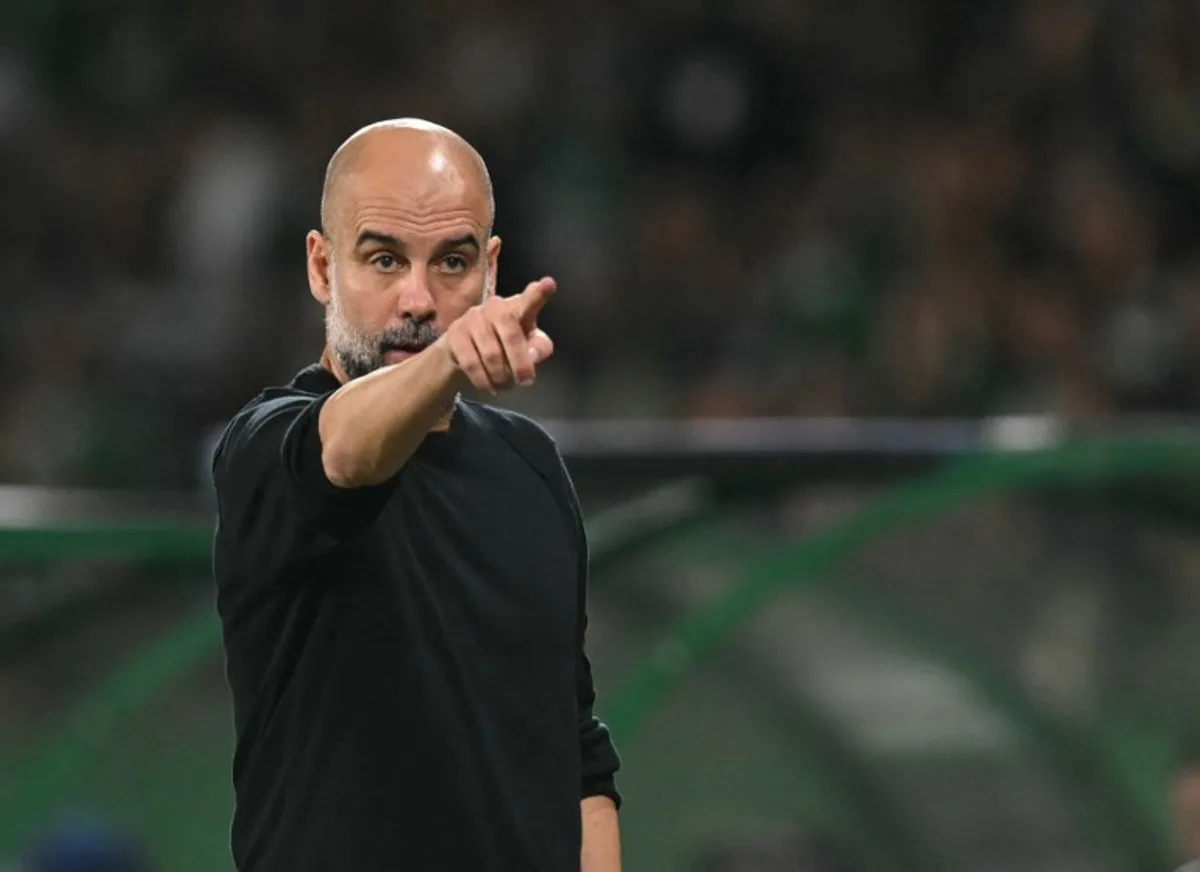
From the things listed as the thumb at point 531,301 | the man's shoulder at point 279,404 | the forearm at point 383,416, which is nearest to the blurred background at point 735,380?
the man's shoulder at point 279,404

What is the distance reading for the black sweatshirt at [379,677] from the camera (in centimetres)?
258

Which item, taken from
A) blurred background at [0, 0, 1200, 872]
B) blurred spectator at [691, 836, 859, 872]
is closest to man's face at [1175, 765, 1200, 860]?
blurred background at [0, 0, 1200, 872]

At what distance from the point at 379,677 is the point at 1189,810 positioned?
326cm

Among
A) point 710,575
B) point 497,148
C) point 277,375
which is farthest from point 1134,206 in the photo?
point 710,575

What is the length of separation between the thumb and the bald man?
30 cm

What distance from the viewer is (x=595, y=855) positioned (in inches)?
114

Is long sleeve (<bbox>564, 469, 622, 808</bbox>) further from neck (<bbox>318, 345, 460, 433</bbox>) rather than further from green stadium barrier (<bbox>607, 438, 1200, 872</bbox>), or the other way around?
green stadium barrier (<bbox>607, 438, 1200, 872</bbox>)

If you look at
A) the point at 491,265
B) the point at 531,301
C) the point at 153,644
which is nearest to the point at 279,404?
the point at 491,265

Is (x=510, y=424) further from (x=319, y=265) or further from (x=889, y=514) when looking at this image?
(x=889, y=514)

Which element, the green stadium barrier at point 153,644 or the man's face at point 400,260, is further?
the green stadium barrier at point 153,644

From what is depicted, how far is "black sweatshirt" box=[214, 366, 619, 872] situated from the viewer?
2.58 m

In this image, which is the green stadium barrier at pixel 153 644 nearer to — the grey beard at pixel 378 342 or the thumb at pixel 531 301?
the grey beard at pixel 378 342

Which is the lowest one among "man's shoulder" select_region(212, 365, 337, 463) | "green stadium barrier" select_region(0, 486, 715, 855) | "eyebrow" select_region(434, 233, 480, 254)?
"green stadium barrier" select_region(0, 486, 715, 855)

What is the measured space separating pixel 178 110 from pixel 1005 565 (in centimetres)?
606
